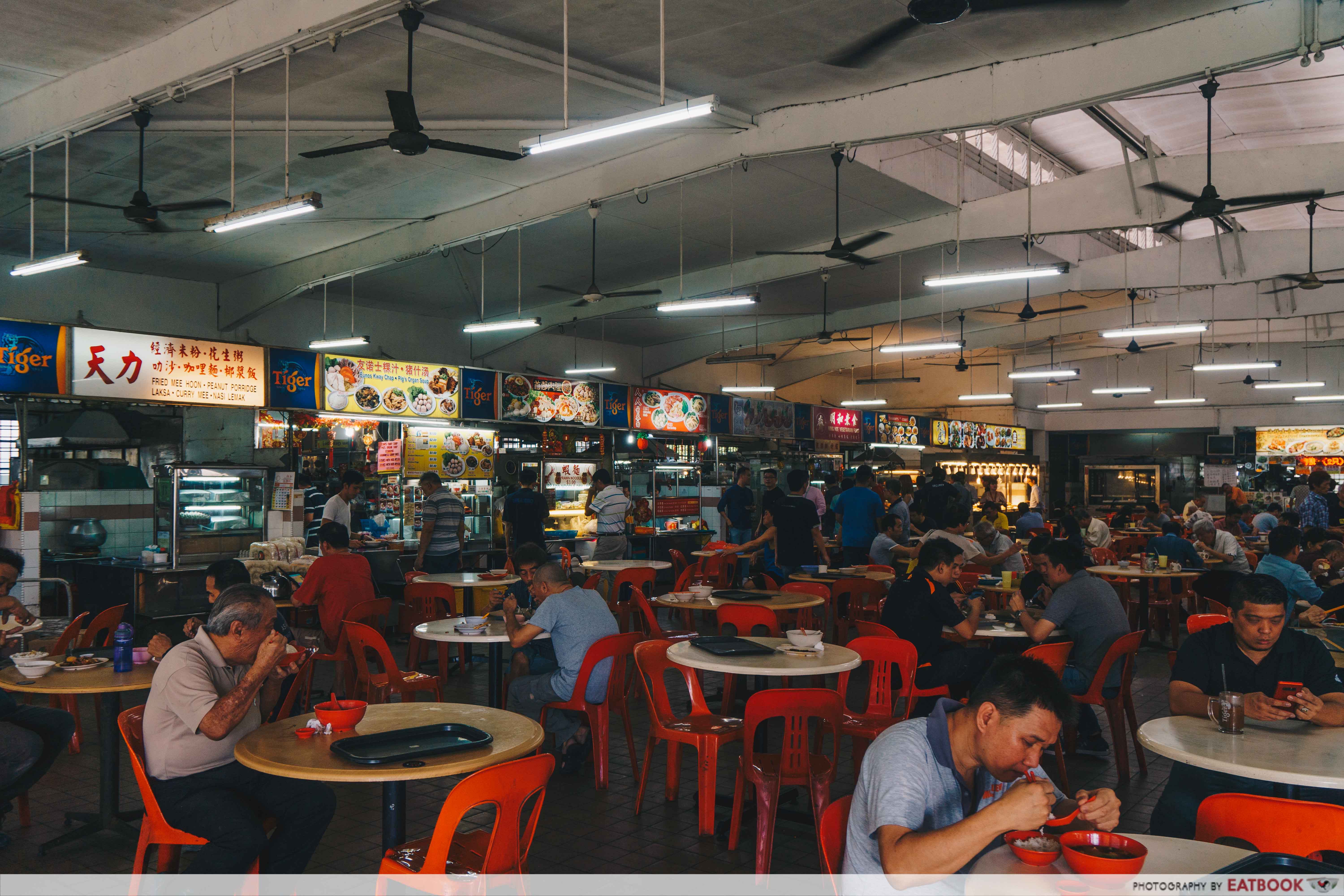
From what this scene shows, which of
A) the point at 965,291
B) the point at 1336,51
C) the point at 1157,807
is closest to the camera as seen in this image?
the point at 1157,807

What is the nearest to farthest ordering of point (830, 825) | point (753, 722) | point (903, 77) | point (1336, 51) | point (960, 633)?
point (830, 825)
point (753, 722)
point (960, 633)
point (903, 77)
point (1336, 51)

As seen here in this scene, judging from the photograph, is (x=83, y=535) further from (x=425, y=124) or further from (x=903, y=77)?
(x=903, y=77)

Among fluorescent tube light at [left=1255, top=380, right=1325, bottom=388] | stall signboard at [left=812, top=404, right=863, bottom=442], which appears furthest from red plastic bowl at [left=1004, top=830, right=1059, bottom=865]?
fluorescent tube light at [left=1255, top=380, right=1325, bottom=388]

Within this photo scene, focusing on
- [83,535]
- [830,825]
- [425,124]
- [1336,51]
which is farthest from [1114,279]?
[83,535]

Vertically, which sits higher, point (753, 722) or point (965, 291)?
point (965, 291)

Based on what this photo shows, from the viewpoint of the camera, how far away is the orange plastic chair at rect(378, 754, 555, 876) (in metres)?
2.54

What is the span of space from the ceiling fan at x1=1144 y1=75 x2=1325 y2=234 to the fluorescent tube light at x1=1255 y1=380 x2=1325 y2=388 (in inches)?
338

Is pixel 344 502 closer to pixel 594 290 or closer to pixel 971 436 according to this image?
Result: pixel 594 290

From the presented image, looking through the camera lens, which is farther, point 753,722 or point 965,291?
point 965,291

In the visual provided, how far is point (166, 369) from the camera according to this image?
9.27 metres

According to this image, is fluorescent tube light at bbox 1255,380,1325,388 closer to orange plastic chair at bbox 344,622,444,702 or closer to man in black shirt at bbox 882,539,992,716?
man in black shirt at bbox 882,539,992,716

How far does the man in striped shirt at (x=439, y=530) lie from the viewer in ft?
30.6

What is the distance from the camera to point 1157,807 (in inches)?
130

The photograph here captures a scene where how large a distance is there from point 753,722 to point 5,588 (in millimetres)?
4422
